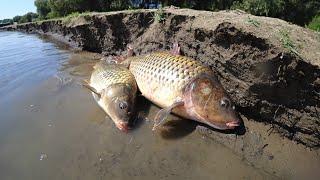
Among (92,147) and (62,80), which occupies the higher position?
(62,80)

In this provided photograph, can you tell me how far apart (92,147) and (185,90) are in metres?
1.68

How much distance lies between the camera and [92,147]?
5.35 m

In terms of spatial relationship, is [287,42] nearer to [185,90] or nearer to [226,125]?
[226,125]

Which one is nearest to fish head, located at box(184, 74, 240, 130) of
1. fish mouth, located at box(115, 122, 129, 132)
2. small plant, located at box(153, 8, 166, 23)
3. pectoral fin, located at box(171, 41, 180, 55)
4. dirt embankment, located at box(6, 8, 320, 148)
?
dirt embankment, located at box(6, 8, 320, 148)

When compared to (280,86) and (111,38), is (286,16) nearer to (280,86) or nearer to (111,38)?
(111,38)

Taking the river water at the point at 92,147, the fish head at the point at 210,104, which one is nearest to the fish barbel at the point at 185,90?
the fish head at the point at 210,104

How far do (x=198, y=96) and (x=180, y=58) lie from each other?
102 centimetres

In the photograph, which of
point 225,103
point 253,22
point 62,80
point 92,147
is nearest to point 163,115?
point 225,103

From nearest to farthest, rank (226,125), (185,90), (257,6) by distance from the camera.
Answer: (226,125), (185,90), (257,6)

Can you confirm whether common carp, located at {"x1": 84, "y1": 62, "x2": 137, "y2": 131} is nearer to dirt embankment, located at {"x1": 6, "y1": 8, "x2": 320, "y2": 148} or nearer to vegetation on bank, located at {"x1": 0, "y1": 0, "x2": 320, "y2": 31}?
dirt embankment, located at {"x1": 6, "y1": 8, "x2": 320, "y2": 148}

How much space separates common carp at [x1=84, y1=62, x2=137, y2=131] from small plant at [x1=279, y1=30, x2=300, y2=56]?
261 centimetres

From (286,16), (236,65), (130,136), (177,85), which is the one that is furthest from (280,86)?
(286,16)

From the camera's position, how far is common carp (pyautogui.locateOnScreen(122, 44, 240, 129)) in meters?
5.38

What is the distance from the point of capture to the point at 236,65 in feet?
18.6
